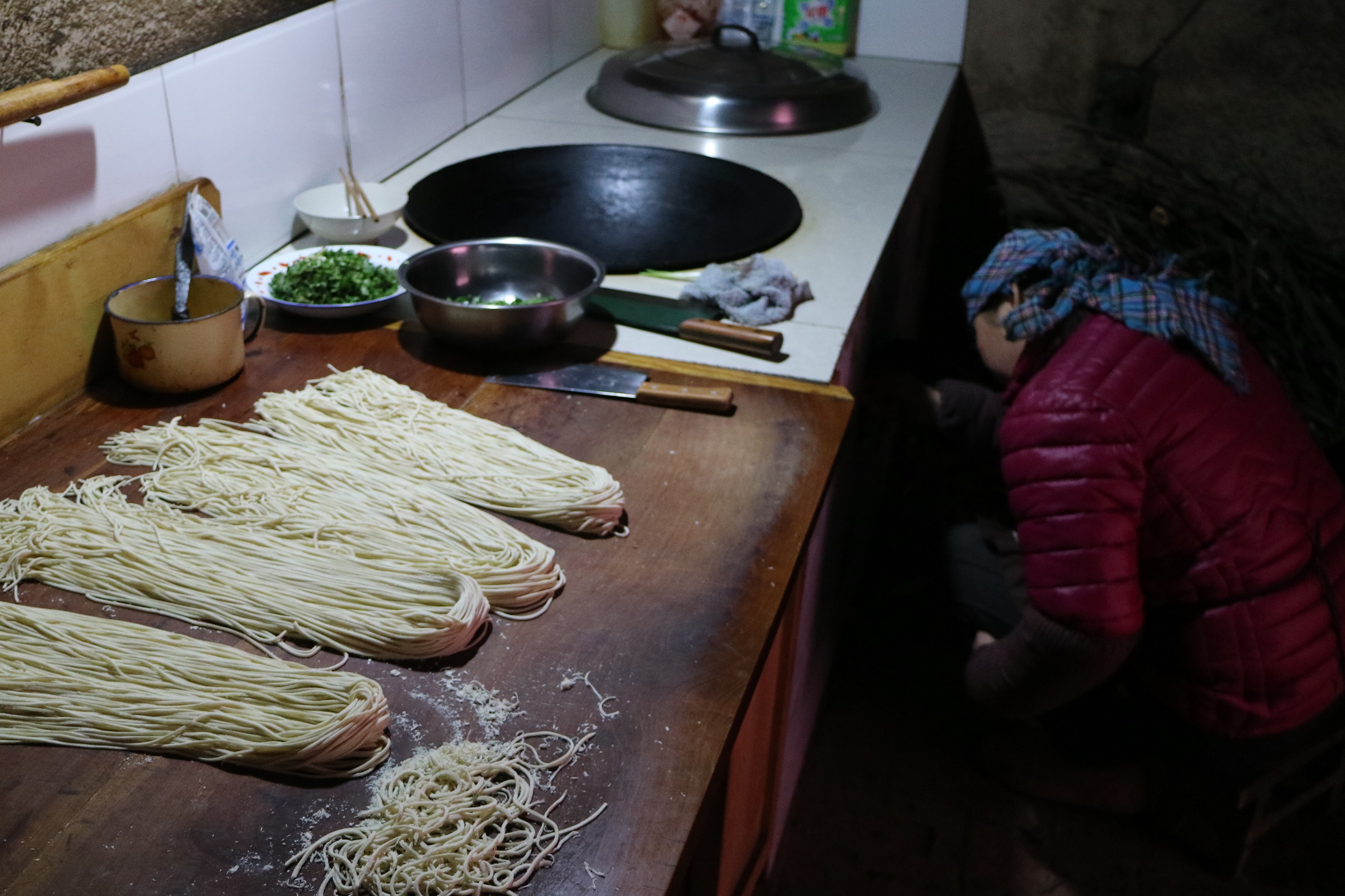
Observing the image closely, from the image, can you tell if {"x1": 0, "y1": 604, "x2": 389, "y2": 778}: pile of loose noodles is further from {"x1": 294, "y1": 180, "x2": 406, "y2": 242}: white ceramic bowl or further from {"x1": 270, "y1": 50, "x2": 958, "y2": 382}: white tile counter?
{"x1": 294, "y1": 180, "x2": 406, "y2": 242}: white ceramic bowl

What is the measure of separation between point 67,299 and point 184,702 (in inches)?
27.9

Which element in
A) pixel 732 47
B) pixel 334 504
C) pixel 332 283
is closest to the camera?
pixel 334 504

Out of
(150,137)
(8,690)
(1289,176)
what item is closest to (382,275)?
Answer: (150,137)

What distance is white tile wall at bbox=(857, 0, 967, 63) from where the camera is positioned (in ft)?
10.4

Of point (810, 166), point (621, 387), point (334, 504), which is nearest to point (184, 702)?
point (334, 504)

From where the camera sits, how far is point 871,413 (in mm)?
2330

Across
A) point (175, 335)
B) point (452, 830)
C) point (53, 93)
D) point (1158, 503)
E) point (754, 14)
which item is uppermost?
point (53, 93)

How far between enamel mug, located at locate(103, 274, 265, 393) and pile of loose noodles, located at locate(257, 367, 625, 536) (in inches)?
3.2

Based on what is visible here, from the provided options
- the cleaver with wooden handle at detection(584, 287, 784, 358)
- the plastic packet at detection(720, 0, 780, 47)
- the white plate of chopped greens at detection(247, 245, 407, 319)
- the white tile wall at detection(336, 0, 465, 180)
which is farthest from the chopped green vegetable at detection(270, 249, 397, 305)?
the plastic packet at detection(720, 0, 780, 47)

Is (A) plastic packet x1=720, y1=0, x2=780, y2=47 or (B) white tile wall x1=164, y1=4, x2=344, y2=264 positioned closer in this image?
(B) white tile wall x1=164, y1=4, x2=344, y2=264

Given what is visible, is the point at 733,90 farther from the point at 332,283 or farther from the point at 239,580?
the point at 239,580

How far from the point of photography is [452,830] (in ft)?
2.88

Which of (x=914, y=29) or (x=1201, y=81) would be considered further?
(x=914, y=29)

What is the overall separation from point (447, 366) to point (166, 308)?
0.40m
